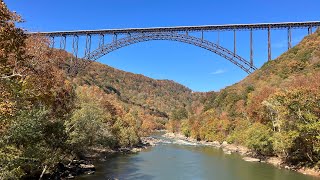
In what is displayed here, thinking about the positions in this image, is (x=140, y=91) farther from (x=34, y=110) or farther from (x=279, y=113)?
(x=34, y=110)

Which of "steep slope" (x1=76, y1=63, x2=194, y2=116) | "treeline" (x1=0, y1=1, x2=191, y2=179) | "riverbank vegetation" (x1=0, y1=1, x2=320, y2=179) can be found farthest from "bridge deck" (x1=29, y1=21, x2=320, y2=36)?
"steep slope" (x1=76, y1=63, x2=194, y2=116)

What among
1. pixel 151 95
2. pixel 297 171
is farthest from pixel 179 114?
pixel 297 171

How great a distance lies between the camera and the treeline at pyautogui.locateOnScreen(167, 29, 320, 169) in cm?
2830

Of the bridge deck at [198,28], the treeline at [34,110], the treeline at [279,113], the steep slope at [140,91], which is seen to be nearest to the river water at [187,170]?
the treeline at [279,113]

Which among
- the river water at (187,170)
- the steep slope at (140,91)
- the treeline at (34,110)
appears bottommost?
the river water at (187,170)

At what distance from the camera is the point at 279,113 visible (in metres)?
34.6

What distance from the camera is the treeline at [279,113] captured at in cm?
2830

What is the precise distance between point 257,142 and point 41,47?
27224 millimetres

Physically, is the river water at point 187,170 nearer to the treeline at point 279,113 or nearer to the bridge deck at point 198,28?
the treeline at point 279,113

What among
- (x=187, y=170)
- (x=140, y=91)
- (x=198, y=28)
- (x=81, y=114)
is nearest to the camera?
(x=81, y=114)

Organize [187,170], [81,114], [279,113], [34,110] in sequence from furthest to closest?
[279,113] → [187,170] → [81,114] → [34,110]

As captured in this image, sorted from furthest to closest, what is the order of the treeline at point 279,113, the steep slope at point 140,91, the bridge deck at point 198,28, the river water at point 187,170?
the steep slope at point 140,91, the bridge deck at point 198,28, the treeline at point 279,113, the river water at point 187,170

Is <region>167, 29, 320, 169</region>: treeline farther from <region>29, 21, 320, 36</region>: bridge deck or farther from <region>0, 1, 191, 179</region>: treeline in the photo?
<region>0, 1, 191, 179</region>: treeline

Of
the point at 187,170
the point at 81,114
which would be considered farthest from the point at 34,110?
the point at 187,170
